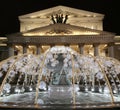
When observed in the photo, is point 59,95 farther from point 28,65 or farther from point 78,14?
Answer: point 78,14

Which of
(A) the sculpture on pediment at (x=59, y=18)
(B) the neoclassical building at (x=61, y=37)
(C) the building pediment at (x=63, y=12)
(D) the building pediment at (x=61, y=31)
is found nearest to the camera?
(B) the neoclassical building at (x=61, y=37)

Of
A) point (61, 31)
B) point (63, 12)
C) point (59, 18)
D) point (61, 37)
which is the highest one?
point (63, 12)

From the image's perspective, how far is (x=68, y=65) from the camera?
10.2m

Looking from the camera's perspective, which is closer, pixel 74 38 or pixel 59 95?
pixel 59 95

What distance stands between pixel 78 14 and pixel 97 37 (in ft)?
22.3

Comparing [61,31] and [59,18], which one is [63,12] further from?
[61,31]

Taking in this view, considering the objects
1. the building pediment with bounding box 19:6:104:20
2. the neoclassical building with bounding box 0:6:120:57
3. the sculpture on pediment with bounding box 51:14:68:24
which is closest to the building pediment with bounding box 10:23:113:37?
the neoclassical building with bounding box 0:6:120:57

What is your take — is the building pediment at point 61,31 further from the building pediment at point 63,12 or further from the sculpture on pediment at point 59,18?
the building pediment at point 63,12

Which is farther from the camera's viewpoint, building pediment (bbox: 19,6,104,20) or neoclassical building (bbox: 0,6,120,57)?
building pediment (bbox: 19,6,104,20)

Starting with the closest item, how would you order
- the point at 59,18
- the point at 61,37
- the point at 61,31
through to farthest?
the point at 61,37
the point at 61,31
the point at 59,18

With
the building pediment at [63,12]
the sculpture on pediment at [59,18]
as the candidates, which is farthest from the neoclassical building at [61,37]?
the building pediment at [63,12]

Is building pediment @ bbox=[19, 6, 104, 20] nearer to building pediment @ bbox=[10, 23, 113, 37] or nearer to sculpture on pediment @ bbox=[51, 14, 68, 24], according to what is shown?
sculpture on pediment @ bbox=[51, 14, 68, 24]

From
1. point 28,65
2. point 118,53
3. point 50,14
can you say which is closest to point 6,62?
point 28,65

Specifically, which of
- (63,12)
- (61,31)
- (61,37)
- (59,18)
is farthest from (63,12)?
(61,37)
